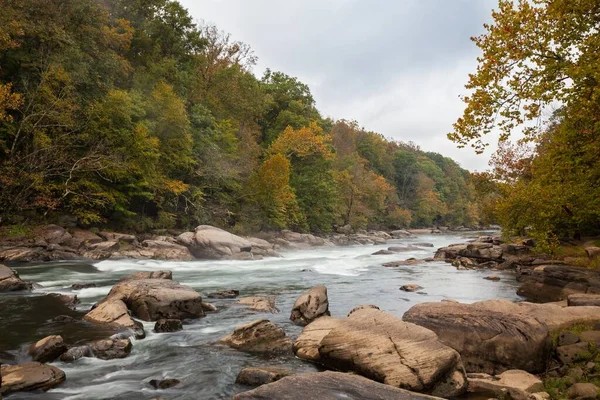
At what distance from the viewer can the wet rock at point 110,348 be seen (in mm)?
8070

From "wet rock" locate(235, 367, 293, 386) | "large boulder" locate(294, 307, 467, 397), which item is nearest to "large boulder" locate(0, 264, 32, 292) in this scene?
"wet rock" locate(235, 367, 293, 386)

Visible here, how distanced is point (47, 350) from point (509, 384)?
8666 mm

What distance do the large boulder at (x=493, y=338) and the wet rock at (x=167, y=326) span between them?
5893mm

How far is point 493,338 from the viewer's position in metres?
7.65

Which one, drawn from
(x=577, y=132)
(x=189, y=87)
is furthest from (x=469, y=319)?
(x=189, y=87)

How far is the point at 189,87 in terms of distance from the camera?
39469mm

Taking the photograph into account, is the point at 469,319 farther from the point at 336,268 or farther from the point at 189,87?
A: the point at 189,87

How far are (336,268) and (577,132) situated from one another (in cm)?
1574

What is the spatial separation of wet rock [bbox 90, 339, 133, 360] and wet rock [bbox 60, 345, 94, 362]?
0.33ft

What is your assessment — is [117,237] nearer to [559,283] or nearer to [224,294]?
[224,294]

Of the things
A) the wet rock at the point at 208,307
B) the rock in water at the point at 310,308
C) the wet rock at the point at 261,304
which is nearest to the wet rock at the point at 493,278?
the rock in water at the point at 310,308

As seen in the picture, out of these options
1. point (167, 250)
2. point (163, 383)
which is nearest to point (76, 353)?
point (163, 383)

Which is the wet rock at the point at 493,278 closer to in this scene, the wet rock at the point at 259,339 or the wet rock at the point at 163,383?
the wet rock at the point at 259,339

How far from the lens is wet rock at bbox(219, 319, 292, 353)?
873cm
